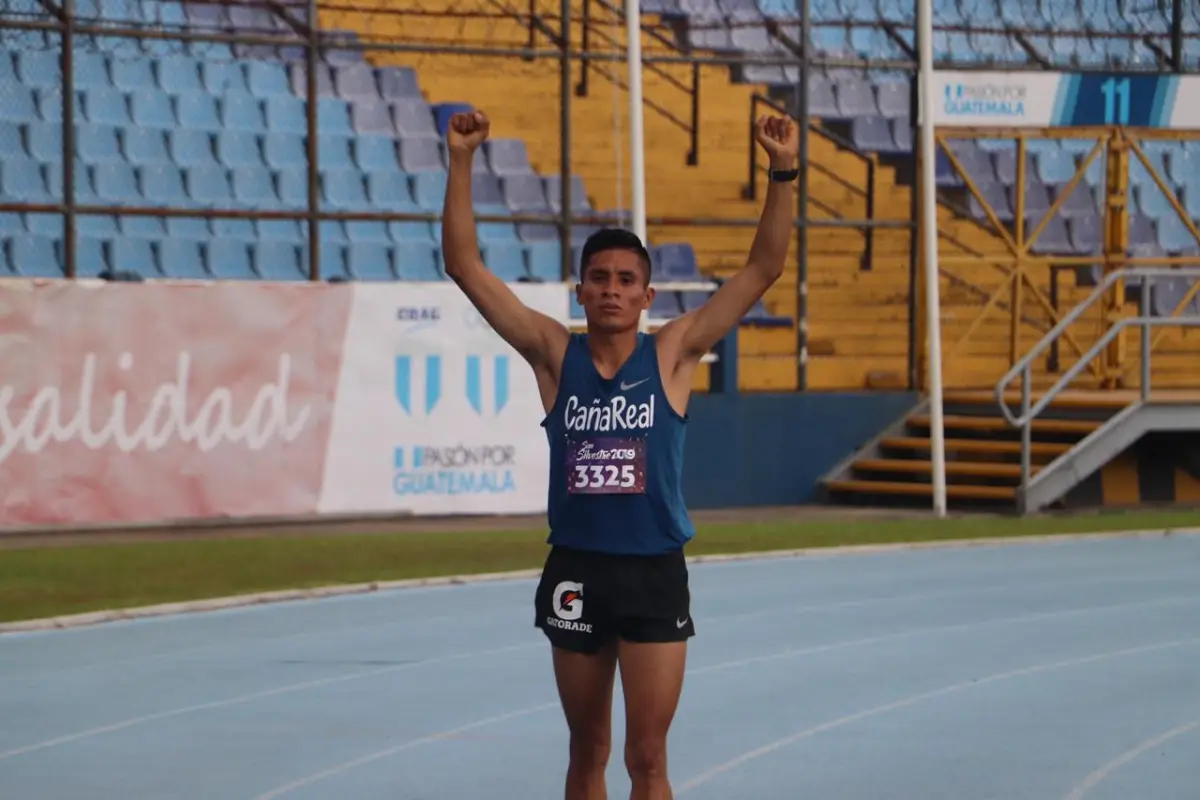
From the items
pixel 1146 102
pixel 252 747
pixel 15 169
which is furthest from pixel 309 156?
pixel 252 747

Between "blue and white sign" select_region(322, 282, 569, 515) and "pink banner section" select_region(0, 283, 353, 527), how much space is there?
8.8 inches

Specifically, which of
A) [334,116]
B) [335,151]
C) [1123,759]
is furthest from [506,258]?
[1123,759]

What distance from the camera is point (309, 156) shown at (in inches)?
822

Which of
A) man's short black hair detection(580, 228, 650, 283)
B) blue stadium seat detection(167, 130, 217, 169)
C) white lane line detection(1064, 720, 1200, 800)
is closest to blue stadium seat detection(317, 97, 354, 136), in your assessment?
blue stadium seat detection(167, 130, 217, 169)

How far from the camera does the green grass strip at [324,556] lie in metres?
14.9

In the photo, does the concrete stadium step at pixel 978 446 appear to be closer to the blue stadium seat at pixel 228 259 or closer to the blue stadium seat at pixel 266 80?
the blue stadium seat at pixel 228 259

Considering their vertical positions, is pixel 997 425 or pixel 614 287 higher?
pixel 614 287

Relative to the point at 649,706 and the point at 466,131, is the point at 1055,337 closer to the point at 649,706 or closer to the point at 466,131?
the point at 466,131

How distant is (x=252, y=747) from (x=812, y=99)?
1907cm

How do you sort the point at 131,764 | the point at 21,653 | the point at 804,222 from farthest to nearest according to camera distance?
the point at 804,222, the point at 21,653, the point at 131,764

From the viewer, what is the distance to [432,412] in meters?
20.2

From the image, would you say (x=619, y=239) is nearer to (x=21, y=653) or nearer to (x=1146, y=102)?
(x=21, y=653)

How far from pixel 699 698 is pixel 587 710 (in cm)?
447

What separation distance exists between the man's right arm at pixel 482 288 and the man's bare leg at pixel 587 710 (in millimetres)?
773
